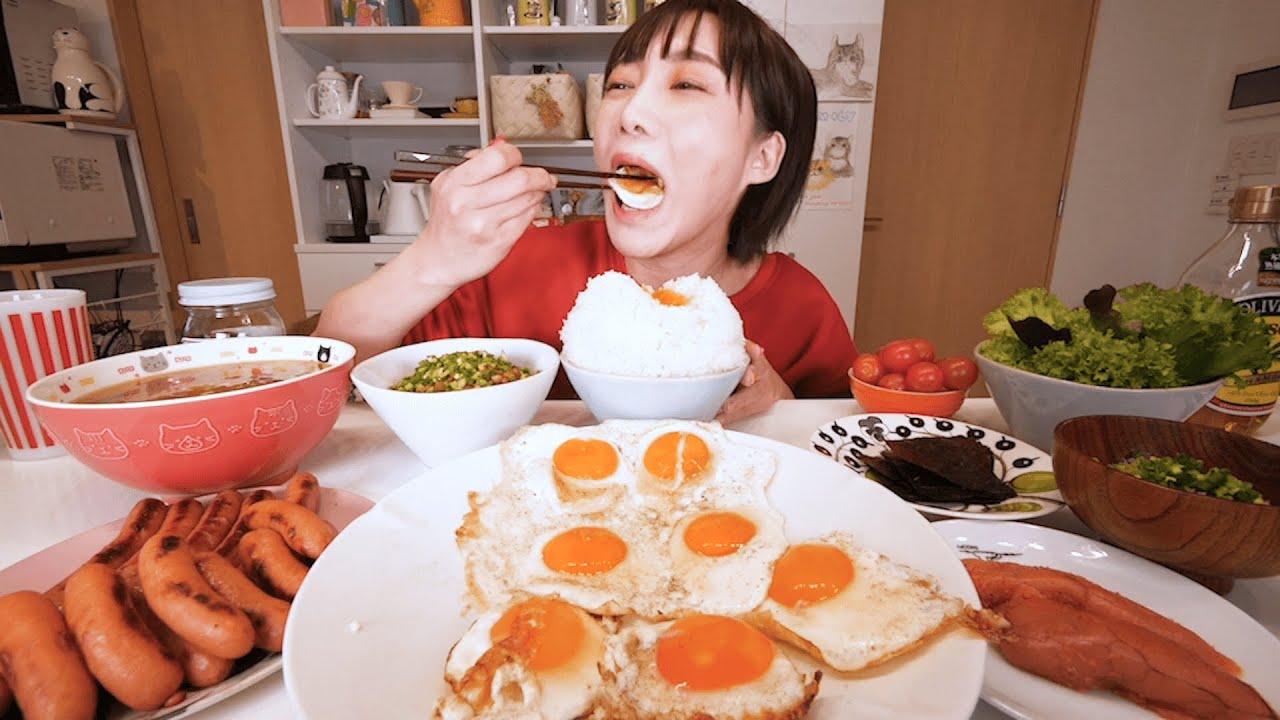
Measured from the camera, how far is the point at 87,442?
859 millimetres

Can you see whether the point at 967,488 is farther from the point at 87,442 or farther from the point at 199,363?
the point at 199,363

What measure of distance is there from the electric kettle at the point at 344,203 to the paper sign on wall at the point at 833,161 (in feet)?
10.7

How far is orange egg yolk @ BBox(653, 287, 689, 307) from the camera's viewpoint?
124 cm

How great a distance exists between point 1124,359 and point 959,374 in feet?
1.42

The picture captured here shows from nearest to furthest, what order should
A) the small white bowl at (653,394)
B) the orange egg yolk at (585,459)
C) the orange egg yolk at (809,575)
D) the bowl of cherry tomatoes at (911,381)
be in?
the orange egg yolk at (809,575) < the orange egg yolk at (585,459) < the small white bowl at (653,394) < the bowl of cherry tomatoes at (911,381)

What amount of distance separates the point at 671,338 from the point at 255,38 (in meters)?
5.39

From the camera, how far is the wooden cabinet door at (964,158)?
4570 millimetres

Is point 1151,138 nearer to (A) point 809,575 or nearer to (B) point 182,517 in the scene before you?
(A) point 809,575

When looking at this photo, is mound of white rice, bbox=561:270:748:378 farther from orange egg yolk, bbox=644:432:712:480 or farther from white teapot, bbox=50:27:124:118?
white teapot, bbox=50:27:124:118

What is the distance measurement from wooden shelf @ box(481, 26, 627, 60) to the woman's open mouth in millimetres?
2373

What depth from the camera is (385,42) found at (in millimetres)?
3977

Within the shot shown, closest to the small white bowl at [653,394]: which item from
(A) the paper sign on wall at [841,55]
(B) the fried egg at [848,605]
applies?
(B) the fried egg at [848,605]

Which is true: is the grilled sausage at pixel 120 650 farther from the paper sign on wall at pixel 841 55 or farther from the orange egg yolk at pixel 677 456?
the paper sign on wall at pixel 841 55

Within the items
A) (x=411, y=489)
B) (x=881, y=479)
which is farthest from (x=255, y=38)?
(x=881, y=479)
